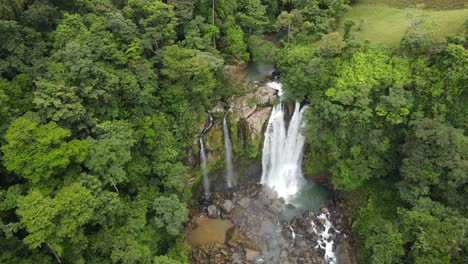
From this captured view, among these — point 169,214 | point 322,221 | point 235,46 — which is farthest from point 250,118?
point 169,214

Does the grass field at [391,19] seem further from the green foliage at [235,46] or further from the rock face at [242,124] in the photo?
the rock face at [242,124]

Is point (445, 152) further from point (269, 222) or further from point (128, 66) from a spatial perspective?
point (128, 66)

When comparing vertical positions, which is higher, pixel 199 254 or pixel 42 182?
pixel 42 182

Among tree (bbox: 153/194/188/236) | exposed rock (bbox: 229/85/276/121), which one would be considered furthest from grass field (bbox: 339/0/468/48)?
tree (bbox: 153/194/188/236)

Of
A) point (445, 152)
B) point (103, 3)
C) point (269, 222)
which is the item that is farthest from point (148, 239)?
point (445, 152)

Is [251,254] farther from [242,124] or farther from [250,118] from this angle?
[250,118]

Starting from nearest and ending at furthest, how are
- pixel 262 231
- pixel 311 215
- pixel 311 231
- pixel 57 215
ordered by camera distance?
pixel 57 215, pixel 311 231, pixel 262 231, pixel 311 215
